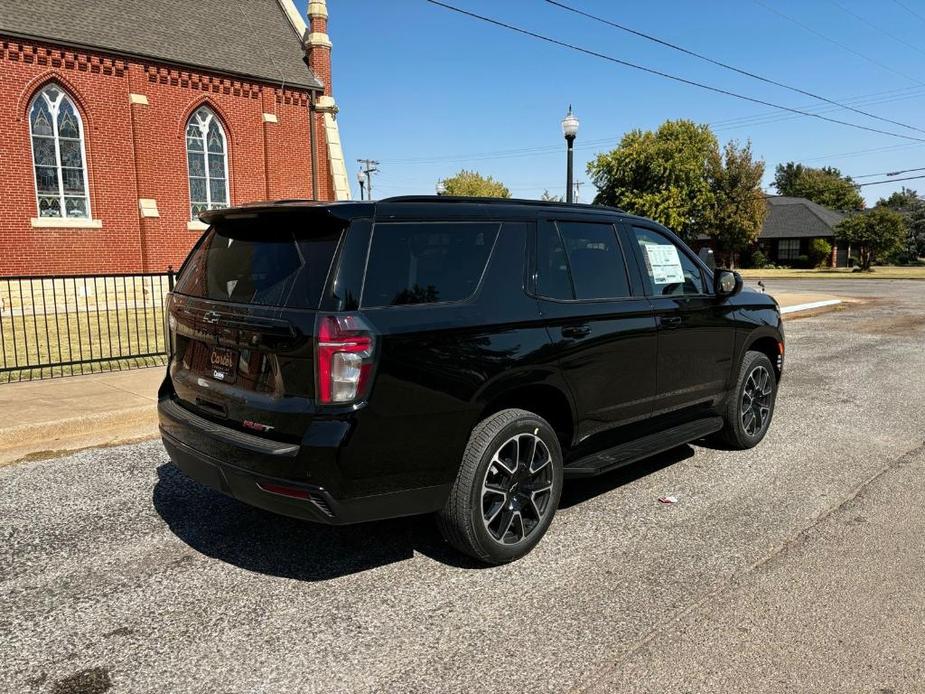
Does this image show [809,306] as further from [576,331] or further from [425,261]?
[425,261]

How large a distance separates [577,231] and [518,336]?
1.07 metres

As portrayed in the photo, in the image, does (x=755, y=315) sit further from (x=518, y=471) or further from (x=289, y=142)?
(x=289, y=142)

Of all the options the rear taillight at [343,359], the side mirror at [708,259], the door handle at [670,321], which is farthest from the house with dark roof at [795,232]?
the rear taillight at [343,359]

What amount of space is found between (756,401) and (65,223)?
18972 mm

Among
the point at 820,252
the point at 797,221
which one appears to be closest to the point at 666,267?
the point at 820,252

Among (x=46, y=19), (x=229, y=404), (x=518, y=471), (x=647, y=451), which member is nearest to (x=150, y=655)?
(x=229, y=404)

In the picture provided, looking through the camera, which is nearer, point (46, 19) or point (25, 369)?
point (25, 369)

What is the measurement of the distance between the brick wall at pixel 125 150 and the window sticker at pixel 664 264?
1835 cm

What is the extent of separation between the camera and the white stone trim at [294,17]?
24.7 m

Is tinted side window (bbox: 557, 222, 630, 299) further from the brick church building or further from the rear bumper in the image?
the brick church building

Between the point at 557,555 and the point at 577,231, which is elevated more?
the point at 577,231

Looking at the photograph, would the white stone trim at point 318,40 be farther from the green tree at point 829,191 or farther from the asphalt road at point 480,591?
the green tree at point 829,191

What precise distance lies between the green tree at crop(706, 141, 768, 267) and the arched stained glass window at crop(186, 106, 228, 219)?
3854 cm

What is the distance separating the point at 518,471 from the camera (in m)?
3.80
